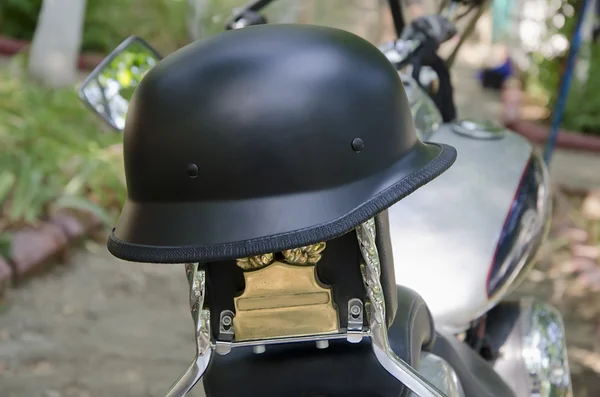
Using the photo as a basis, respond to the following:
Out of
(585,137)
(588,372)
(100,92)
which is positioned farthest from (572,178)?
(100,92)

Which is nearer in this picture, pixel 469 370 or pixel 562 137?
pixel 469 370

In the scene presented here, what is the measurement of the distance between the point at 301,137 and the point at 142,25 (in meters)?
6.44

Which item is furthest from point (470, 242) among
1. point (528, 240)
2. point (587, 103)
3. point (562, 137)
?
point (587, 103)

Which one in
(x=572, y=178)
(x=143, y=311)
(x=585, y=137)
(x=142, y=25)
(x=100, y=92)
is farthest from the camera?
(x=142, y=25)

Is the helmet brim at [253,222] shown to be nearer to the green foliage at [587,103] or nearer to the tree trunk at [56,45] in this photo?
the tree trunk at [56,45]

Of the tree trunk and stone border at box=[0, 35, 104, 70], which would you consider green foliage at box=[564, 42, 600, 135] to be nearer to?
the tree trunk

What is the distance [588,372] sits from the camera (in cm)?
289

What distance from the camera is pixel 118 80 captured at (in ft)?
5.09

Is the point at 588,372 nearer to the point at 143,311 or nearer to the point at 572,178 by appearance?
the point at 143,311

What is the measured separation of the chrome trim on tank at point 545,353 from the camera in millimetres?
1572

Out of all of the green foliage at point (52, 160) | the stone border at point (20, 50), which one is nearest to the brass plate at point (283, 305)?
the green foliage at point (52, 160)

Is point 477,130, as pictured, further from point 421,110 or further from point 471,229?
point 471,229

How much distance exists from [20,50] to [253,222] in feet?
20.5

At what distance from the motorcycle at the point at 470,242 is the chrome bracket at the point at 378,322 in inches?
7.9
